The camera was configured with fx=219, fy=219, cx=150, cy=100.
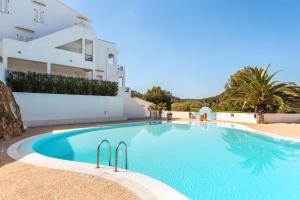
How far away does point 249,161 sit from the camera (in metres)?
9.51

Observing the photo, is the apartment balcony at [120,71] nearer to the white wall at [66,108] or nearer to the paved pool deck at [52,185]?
the white wall at [66,108]

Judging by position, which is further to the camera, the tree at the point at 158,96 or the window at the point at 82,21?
the tree at the point at 158,96

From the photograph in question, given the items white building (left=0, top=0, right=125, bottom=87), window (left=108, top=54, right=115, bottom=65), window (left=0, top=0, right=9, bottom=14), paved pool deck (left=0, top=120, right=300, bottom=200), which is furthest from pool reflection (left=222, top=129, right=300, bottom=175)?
window (left=0, top=0, right=9, bottom=14)

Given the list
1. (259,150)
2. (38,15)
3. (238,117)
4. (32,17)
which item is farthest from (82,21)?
(259,150)

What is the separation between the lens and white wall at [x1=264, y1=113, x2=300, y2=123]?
2192cm

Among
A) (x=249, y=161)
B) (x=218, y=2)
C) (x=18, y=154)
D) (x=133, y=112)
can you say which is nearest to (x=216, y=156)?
(x=249, y=161)

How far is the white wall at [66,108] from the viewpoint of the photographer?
1683cm

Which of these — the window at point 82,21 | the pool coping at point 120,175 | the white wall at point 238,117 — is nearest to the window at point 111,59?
the window at point 82,21

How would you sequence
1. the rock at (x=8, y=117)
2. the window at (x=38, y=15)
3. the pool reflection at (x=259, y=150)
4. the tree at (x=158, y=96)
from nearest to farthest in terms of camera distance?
the pool reflection at (x=259, y=150), the rock at (x=8, y=117), the window at (x=38, y=15), the tree at (x=158, y=96)

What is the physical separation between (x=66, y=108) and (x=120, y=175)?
49.8 ft

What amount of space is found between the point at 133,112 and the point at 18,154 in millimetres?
19062

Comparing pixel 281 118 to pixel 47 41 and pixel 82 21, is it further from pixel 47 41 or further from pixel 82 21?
pixel 82 21

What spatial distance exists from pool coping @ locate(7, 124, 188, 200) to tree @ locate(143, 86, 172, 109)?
111ft

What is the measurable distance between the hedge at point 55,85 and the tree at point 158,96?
60.4 feet
